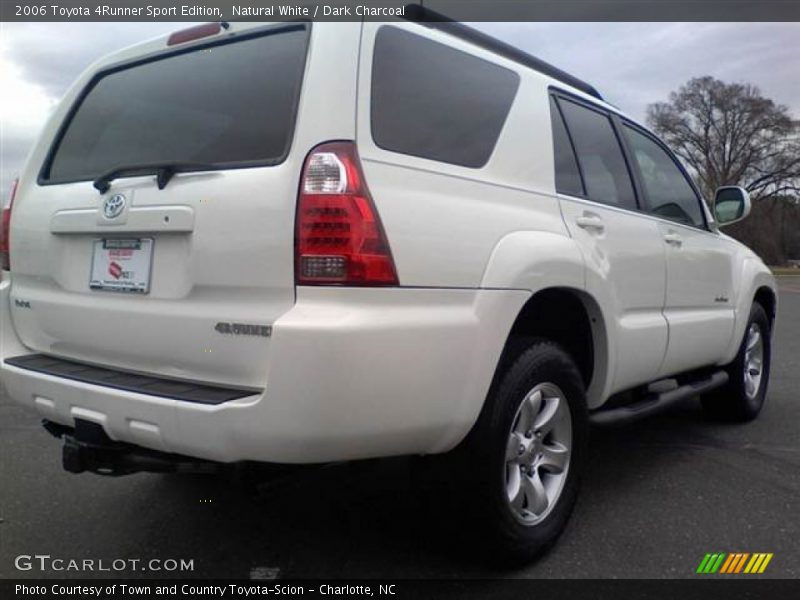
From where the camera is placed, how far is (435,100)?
2439 millimetres

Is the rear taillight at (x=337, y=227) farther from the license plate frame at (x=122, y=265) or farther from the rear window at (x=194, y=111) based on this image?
the license plate frame at (x=122, y=265)

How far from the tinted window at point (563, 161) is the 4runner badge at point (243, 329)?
4.86 ft

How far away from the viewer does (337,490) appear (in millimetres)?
3428

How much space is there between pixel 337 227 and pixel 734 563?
2053 millimetres

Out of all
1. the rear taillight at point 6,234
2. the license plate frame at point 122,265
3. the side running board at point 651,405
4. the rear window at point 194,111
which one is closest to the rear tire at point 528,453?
the side running board at point 651,405

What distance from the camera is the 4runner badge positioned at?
2.04 meters

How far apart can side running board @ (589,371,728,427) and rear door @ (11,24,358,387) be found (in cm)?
177

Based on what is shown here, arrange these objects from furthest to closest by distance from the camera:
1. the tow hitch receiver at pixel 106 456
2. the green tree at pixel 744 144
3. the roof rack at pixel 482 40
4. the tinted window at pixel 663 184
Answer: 1. the green tree at pixel 744 144
2. the tinted window at pixel 663 184
3. the roof rack at pixel 482 40
4. the tow hitch receiver at pixel 106 456

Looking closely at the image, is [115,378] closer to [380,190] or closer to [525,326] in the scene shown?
[380,190]

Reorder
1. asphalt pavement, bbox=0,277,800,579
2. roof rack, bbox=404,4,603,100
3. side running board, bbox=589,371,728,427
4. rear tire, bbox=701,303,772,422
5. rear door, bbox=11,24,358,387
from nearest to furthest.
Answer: rear door, bbox=11,24,358,387 < roof rack, bbox=404,4,603,100 < asphalt pavement, bbox=0,277,800,579 < side running board, bbox=589,371,728,427 < rear tire, bbox=701,303,772,422

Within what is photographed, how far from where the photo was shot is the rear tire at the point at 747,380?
15.4 feet

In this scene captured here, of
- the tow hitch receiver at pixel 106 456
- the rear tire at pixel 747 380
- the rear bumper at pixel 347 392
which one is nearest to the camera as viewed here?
the rear bumper at pixel 347 392

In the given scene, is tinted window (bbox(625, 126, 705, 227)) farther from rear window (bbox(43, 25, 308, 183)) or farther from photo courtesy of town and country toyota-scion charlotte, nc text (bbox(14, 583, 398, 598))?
photo courtesy of town and country toyota-scion charlotte, nc text (bbox(14, 583, 398, 598))

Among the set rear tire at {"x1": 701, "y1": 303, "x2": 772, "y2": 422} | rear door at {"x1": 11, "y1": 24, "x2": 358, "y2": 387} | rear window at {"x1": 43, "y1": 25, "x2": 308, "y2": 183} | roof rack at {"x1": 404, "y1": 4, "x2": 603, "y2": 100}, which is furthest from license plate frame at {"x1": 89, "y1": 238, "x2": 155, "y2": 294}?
rear tire at {"x1": 701, "y1": 303, "x2": 772, "y2": 422}
